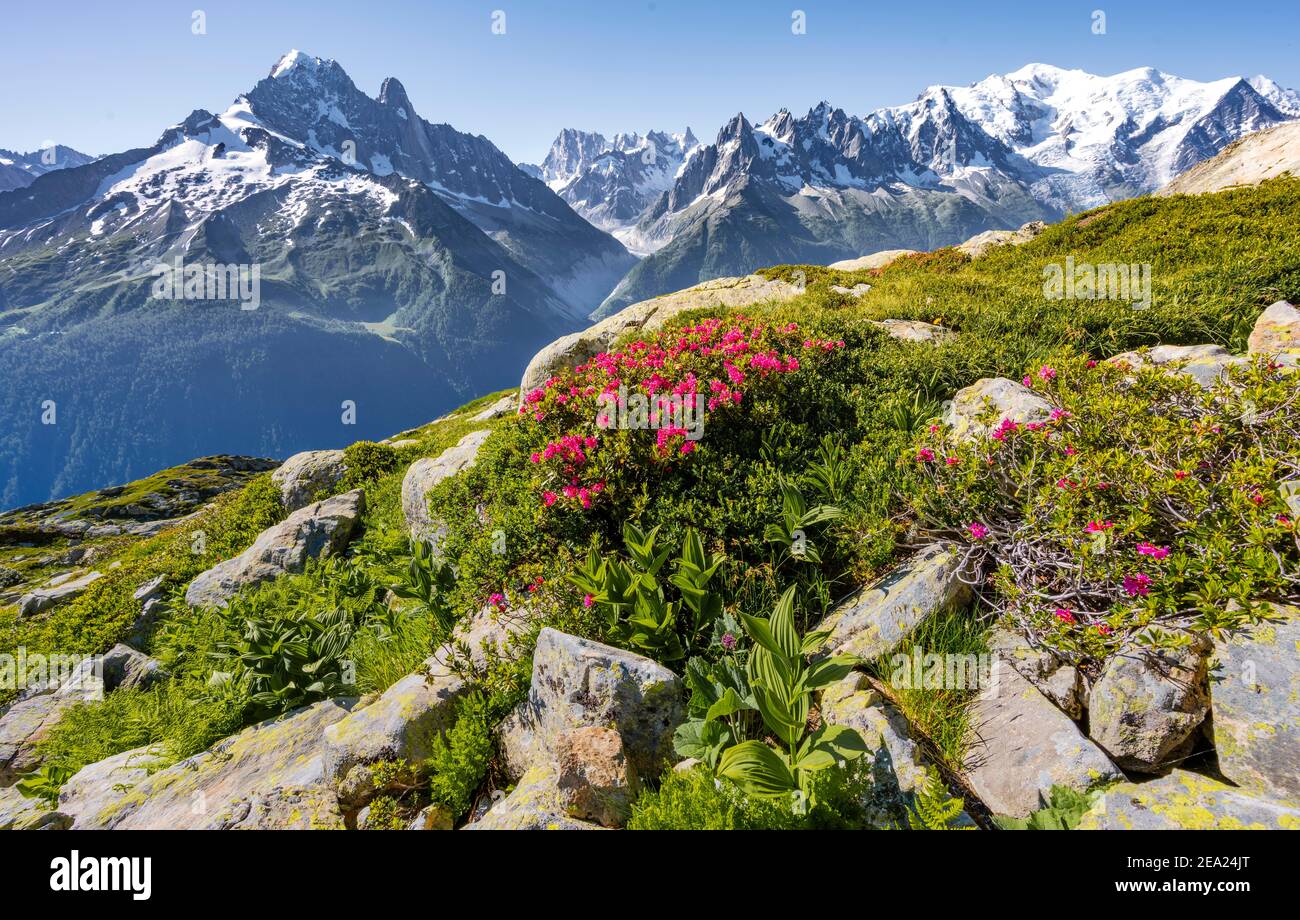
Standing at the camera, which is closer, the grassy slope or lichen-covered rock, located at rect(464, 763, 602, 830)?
lichen-covered rock, located at rect(464, 763, 602, 830)

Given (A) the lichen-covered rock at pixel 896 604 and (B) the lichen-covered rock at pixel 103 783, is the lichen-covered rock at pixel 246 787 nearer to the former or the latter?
(B) the lichen-covered rock at pixel 103 783

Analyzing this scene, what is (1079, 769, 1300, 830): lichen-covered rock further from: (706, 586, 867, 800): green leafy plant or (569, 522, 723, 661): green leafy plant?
(569, 522, 723, 661): green leafy plant

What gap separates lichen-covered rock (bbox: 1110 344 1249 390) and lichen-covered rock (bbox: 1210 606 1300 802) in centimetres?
293

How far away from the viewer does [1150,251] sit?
13797 mm

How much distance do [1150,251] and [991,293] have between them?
522 cm

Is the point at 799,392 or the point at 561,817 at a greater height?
the point at 799,392

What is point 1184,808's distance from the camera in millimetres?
3049

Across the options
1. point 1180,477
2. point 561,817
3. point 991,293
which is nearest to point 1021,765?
point 1180,477

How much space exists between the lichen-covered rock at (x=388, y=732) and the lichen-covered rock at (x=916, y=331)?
9.68 m

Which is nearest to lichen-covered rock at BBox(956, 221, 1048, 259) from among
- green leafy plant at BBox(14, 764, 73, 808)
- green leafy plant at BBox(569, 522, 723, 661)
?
green leafy plant at BBox(569, 522, 723, 661)

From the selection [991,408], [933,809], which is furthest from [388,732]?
[991,408]

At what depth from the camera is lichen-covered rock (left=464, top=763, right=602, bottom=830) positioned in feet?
11.9
